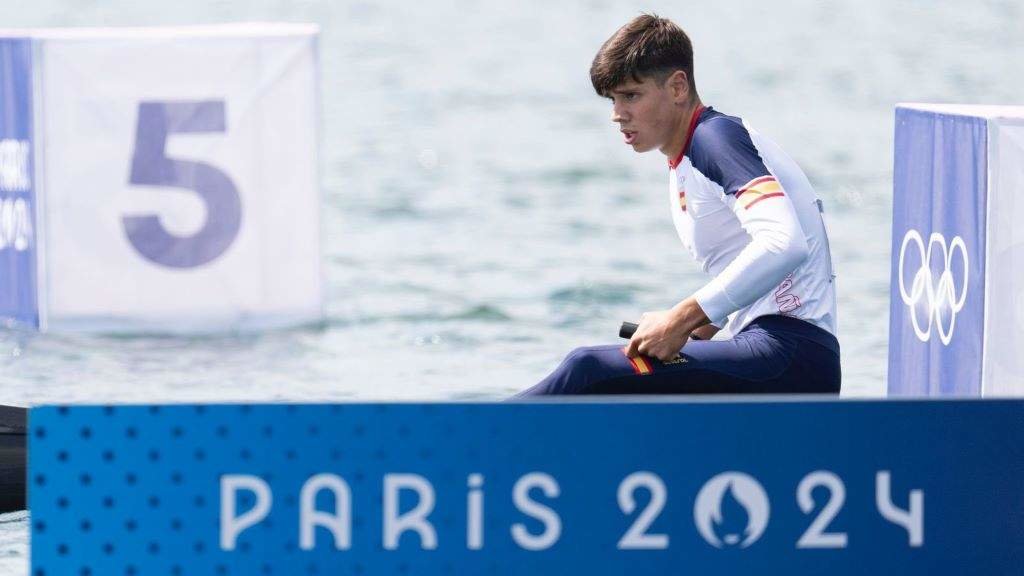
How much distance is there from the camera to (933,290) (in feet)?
18.7

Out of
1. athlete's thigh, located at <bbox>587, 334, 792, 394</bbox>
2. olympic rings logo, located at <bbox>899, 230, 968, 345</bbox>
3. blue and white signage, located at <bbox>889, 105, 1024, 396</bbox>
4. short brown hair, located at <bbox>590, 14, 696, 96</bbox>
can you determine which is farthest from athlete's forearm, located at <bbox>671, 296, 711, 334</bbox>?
olympic rings logo, located at <bbox>899, 230, 968, 345</bbox>

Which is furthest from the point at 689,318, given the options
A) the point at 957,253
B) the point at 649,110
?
the point at 957,253

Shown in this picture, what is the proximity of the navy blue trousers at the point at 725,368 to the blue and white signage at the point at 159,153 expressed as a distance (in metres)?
4.56

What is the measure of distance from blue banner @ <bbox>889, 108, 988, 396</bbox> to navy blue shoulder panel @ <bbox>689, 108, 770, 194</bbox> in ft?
3.53

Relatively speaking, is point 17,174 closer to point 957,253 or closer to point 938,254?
point 938,254

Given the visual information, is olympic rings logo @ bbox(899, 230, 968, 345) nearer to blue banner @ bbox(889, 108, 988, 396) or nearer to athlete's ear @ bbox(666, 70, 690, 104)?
blue banner @ bbox(889, 108, 988, 396)

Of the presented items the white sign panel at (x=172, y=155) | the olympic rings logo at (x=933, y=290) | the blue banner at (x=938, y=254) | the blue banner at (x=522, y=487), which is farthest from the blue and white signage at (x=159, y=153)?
the blue banner at (x=522, y=487)

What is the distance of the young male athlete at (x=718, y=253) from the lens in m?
4.36

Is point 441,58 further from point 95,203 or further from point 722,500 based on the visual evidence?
point 722,500

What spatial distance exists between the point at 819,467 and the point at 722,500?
204 mm

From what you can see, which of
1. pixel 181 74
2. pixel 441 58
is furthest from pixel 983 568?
pixel 441 58

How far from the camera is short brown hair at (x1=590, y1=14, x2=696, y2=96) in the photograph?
4.52 meters

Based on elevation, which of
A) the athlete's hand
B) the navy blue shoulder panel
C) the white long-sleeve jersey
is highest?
the navy blue shoulder panel

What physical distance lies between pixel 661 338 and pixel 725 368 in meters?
A: 0.19
